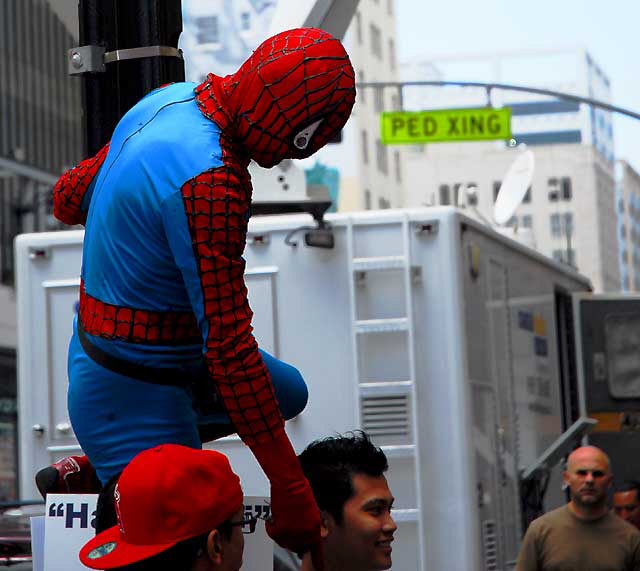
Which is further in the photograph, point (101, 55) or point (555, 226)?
point (555, 226)

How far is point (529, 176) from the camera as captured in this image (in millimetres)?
12547

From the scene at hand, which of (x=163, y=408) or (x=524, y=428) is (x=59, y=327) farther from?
(x=163, y=408)

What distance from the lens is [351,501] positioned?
4012 mm

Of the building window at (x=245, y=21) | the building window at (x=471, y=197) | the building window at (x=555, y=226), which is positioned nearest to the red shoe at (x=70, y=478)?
the building window at (x=471, y=197)

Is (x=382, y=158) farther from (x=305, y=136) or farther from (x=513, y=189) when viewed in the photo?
(x=305, y=136)

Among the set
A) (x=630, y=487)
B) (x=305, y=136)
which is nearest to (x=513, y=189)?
(x=630, y=487)

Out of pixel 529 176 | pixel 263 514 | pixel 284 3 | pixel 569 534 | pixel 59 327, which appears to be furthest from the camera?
pixel 529 176

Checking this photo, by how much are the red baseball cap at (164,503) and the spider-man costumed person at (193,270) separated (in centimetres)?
39

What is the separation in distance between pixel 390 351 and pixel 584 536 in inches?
70.9

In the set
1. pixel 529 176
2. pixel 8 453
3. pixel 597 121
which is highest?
pixel 597 121

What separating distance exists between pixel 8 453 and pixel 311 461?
3433cm

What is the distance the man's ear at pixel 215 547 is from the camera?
301 centimetres

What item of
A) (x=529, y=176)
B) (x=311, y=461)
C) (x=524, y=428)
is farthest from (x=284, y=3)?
(x=529, y=176)

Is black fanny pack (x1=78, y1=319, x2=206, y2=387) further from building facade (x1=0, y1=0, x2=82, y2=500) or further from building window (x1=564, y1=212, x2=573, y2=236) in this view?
building facade (x1=0, y1=0, x2=82, y2=500)
